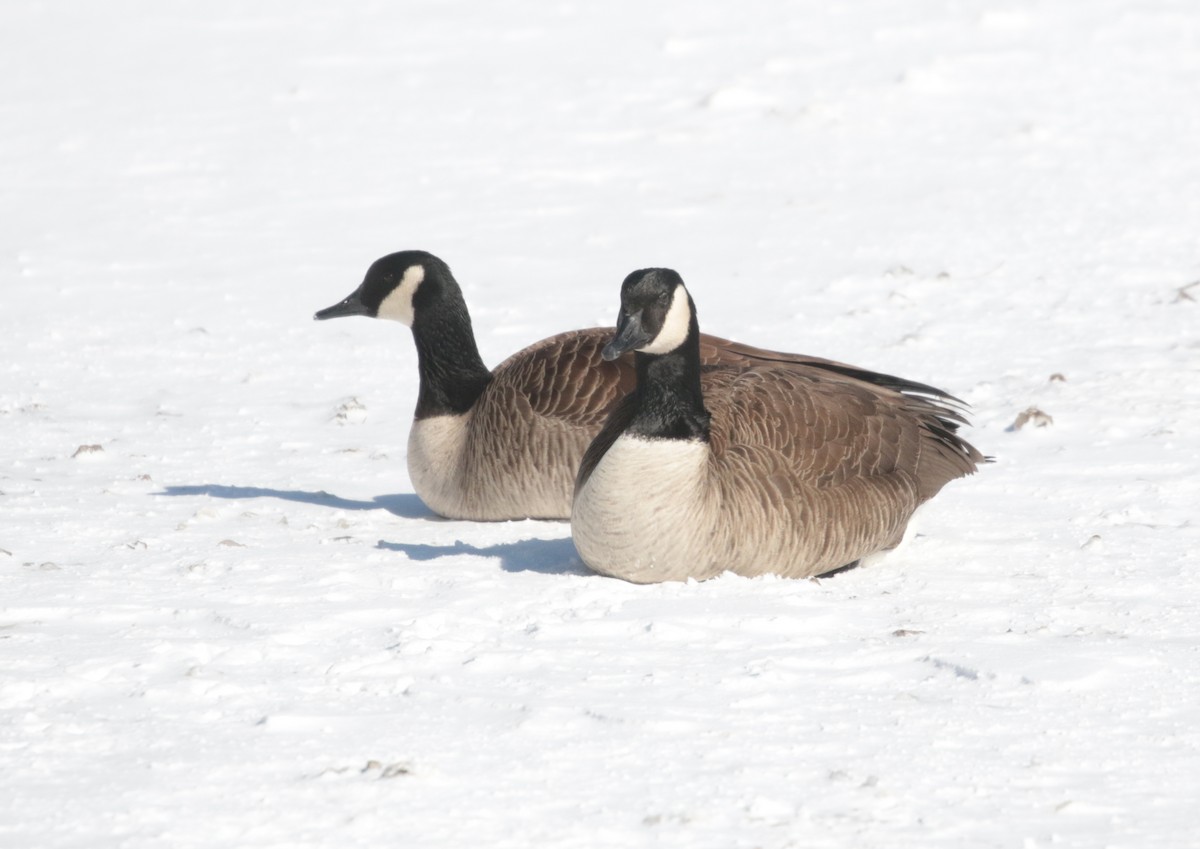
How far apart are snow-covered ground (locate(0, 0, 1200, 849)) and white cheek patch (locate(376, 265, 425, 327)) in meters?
0.83

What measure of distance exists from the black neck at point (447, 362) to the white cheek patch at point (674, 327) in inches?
79.4

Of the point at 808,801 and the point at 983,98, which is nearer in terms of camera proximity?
the point at 808,801

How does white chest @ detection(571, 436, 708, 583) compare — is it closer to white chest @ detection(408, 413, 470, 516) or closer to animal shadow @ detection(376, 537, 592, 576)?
animal shadow @ detection(376, 537, 592, 576)

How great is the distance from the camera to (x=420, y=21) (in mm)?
16156

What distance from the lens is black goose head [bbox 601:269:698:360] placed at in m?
5.73

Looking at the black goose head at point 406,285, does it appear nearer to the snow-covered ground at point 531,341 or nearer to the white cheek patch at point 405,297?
the white cheek patch at point 405,297

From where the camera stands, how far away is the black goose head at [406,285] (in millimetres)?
7801

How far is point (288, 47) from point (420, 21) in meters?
1.37

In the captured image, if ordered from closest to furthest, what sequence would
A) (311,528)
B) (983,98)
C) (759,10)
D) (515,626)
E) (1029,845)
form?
(1029,845) < (515,626) < (311,528) < (983,98) < (759,10)

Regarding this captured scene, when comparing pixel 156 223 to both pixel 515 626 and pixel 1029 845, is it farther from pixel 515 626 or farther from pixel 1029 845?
pixel 1029 845

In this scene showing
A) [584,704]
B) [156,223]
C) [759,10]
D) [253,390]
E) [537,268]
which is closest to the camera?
[584,704]

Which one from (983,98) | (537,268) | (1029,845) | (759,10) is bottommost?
(1029,845)

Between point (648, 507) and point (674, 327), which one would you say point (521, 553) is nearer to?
point (648, 507)

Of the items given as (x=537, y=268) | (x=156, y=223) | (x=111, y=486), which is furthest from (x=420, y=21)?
(x=111, y=486)
